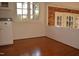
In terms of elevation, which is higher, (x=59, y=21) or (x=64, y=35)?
(x=59, y=21)

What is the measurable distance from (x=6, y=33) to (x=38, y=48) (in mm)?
361

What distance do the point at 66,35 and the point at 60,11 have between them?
25cm

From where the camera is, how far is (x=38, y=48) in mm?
1601

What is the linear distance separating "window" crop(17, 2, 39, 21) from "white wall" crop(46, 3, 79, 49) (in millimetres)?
165

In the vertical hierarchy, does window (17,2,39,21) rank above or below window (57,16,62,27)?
above

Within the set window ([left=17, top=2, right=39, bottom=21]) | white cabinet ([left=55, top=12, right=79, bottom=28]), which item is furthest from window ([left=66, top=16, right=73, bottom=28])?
window ([left=17, top=2, right=39, bottom=21])

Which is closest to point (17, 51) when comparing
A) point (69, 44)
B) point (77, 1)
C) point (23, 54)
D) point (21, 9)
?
point (23, 54)

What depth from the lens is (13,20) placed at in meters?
1.56

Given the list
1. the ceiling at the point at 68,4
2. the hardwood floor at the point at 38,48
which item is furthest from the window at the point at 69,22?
the hardwood floor at the point at 38,48

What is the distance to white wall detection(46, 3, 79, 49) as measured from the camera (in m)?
1.56

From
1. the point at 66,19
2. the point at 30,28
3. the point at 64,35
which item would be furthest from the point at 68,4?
the point at 30,28

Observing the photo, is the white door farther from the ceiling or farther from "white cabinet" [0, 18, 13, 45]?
the ceiling

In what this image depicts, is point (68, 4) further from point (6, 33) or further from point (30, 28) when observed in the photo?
point (6, 33)

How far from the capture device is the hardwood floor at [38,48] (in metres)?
1.57
